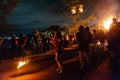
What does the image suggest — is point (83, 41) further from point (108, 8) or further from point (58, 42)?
point (108, 8)

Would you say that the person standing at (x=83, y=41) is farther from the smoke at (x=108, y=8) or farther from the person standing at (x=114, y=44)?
the smoke at (x=108, y=8)

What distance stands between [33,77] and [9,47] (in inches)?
758

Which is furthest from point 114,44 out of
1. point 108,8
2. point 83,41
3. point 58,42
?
point 108,8

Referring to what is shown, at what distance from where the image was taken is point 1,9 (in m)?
39.8

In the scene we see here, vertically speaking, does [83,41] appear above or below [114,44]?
below

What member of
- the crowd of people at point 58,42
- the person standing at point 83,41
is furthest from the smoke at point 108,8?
the person standing at point 83,41

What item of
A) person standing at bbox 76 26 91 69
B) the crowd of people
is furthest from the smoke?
person standing at bbox 76 26 91 69

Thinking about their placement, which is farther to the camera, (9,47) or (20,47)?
(9,47)

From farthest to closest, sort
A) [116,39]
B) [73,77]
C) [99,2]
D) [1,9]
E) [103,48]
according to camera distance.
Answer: [99,2], [1,9], [103,48], [73,77], [116,39]

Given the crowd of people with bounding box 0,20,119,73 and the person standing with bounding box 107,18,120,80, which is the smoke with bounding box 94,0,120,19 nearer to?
the crowd of people with bounding box 0,20,119,73

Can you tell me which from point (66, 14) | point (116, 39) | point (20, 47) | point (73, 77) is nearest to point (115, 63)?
point (116, 39)

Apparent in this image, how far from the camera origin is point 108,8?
41.8m

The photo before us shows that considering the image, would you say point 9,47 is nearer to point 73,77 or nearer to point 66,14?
point 66,14

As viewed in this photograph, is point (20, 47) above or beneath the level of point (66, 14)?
beneath
